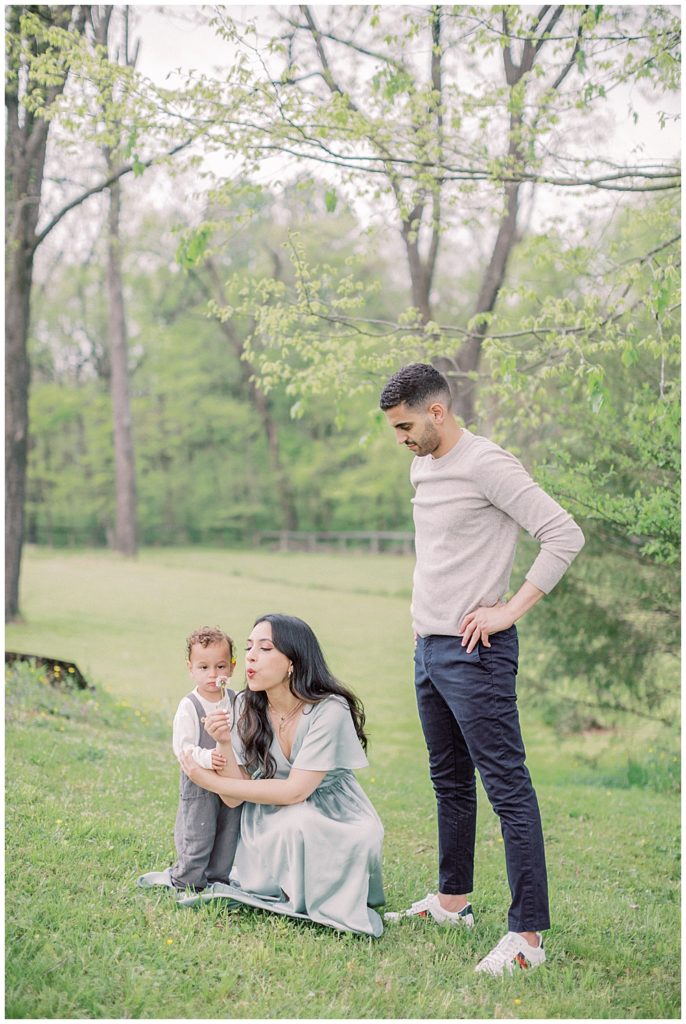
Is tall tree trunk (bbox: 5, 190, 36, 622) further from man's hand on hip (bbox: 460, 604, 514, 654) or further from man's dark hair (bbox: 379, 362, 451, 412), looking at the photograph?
man's hand on hip (bbox: 460, 604, 514, 654)

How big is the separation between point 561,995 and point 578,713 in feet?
16.6

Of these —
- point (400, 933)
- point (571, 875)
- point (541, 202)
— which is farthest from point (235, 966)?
point (541, 202)

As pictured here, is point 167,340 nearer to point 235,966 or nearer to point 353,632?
point 353,632

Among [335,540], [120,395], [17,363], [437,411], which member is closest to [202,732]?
[437,411]

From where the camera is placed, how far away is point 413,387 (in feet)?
8.55

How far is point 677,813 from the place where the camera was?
513 cm

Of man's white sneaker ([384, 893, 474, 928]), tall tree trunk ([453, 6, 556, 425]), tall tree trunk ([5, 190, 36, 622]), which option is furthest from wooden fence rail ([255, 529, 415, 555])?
man's white sneaker ([384, 893, 474, 928])

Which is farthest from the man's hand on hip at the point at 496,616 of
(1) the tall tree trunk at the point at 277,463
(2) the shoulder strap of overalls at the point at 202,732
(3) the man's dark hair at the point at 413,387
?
(1) the tall tree trunk at the point at 277,463

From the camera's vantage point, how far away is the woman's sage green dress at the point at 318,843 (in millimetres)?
2752

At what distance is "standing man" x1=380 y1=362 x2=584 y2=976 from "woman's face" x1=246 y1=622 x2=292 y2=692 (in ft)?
1.45

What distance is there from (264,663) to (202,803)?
19.3 inches

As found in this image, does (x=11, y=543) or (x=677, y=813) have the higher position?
(x=11, y=543)

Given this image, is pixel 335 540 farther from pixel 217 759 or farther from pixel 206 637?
pixel 217 759

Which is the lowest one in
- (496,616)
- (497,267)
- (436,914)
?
(436,914)
